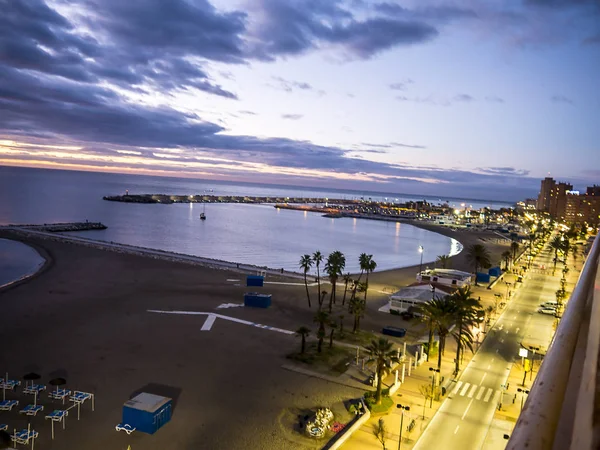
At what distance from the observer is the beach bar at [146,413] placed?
19.4 meters

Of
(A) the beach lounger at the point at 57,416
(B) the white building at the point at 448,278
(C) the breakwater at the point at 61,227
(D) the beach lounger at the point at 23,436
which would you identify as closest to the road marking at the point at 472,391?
(A) the beach lounger at the point at 57,416

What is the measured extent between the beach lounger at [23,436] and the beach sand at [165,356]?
0.48 meters

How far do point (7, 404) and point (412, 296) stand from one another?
29.8 m

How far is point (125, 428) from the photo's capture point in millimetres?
19656

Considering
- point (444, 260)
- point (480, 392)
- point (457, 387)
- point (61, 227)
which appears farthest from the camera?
point (61, 227)

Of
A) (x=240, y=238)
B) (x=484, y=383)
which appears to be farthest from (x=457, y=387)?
(x=240, y=238)

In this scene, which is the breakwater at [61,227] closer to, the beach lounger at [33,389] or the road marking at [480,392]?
the beach lounger at [33,389]

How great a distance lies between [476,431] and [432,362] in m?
8.37

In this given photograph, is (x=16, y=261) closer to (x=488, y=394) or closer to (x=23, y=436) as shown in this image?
(x=23, y=436)

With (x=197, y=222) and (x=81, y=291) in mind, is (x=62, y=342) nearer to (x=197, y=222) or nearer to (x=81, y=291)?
(x=81, y=291)

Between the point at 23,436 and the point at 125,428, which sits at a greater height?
the point at 23,436

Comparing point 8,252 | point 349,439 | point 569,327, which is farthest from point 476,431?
point 8,252

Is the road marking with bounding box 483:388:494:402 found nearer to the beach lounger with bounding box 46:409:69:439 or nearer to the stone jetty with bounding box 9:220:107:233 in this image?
the beach lounger with bounding box 46:409:69:439

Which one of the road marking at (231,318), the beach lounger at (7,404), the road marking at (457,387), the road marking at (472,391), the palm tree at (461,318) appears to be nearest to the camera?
the beach lounger at (7,404)
